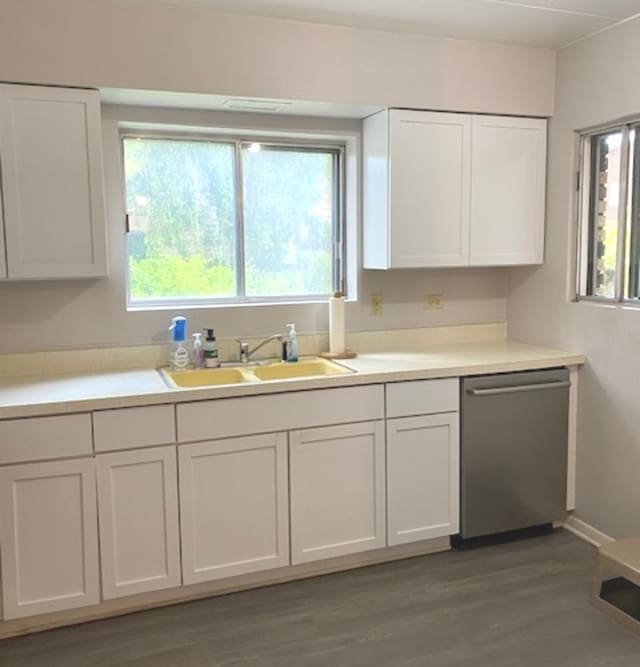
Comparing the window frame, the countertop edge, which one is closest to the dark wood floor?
the countertop edge

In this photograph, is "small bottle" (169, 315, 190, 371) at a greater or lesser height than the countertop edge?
greater

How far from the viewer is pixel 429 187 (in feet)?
10.2

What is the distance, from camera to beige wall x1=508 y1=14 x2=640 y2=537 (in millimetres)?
2873

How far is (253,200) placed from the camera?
327 cm

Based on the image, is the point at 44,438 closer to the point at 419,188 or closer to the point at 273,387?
the point at 273,387

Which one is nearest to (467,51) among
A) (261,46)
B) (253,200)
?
(261,46)

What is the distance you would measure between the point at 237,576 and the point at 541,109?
8.80 feet

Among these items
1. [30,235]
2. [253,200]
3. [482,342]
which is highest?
[253,200]

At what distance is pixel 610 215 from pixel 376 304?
122 cm

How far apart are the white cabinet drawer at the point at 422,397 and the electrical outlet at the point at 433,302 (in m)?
0.73

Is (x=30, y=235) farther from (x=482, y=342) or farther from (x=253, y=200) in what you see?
(x=482, y=342)

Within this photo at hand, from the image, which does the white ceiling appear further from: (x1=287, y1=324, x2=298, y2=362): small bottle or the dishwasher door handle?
the dishwasher door handle

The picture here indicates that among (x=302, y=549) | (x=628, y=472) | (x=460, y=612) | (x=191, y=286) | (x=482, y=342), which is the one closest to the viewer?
(x=460, y=612)

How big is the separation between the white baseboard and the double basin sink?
145 centimetres
